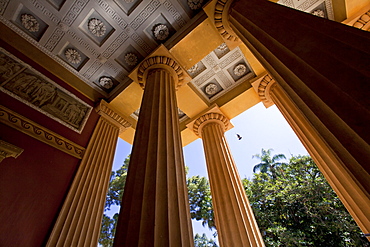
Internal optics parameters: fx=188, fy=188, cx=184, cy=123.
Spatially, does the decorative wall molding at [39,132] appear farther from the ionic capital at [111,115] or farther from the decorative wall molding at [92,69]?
the decorative wall molding at [92,69]

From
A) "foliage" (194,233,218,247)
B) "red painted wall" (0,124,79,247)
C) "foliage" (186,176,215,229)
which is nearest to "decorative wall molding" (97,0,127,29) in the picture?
"red painted wall" (0,124,79,247)

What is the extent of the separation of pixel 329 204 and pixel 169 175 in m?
12.1

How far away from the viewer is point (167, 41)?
5.83m

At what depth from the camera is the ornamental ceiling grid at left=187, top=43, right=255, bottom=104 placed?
23.3 ft

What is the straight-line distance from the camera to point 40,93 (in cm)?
544

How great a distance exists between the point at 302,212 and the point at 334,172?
945cm

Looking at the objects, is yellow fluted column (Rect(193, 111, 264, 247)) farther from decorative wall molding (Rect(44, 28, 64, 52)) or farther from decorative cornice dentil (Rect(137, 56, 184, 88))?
decorative wall molding (Rect(44, 28, 64, 52))

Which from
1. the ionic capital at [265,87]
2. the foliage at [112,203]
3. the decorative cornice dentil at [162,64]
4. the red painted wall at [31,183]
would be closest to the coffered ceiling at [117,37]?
the ionic capital at [265,87]

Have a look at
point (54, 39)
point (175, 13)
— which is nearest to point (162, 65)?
point (175, 13)

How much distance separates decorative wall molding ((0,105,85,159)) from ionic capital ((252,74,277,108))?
20.7 ft

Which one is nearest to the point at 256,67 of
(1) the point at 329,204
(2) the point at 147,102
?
(2) the point at 147,102

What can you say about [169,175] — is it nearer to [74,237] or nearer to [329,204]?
[74,237]

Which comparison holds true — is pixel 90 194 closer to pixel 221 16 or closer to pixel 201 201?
pixel 221 16

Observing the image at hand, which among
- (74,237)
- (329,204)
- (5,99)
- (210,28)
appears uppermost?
(210,28)
